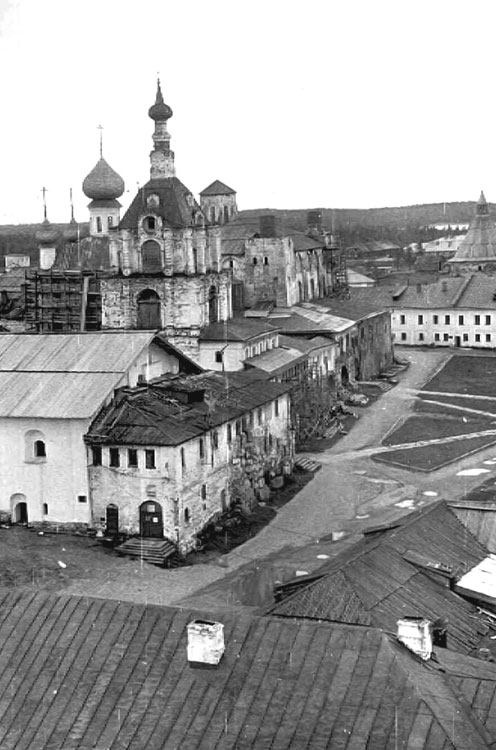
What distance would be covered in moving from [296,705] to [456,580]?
41.3ft

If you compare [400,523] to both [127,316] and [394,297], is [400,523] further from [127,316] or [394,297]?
[394,297]

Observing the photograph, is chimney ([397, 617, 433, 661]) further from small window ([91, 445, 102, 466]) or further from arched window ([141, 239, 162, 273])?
arched window ([141, 239, 162, 273])

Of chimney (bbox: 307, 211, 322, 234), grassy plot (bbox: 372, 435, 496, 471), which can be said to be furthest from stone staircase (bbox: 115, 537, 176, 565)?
chimney (bbox: 307, 211, 322, 234)

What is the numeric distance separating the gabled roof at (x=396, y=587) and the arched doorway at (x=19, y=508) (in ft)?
60.7

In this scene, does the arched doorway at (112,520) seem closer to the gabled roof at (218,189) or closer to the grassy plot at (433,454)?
the grassy plot at (433,454)

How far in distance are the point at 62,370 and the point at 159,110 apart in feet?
75.5

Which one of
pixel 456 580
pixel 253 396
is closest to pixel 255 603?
pixel 456 580

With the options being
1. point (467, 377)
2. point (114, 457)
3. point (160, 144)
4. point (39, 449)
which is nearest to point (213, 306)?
point (160, 144)

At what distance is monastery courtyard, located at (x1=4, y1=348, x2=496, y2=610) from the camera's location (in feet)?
128

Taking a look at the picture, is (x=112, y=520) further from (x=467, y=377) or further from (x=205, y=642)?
(x=467, y=377)

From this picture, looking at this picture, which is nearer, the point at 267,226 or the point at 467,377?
the point at 467,377

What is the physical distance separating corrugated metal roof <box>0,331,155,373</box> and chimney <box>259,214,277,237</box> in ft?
114

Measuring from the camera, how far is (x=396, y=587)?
28.7m

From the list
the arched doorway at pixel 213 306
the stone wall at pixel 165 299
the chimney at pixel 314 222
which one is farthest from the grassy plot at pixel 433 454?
the chimney at pixel 314 222
